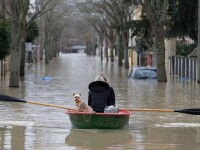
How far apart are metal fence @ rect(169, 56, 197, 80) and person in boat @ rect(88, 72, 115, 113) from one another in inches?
1015

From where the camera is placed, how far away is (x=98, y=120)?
41.0 feet

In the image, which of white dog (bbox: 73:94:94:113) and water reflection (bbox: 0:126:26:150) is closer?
water reflection (bbox: 0:126:26:150)

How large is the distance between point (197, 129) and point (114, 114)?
2.21 metres

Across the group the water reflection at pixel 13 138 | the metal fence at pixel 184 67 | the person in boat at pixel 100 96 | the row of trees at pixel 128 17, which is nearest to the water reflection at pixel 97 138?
the person in boat at pixel 100 96

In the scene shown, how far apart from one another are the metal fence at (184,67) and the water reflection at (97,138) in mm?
26490

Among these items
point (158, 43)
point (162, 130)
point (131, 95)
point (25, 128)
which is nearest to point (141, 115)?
point (162, 130)

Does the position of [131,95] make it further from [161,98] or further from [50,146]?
[50,146]

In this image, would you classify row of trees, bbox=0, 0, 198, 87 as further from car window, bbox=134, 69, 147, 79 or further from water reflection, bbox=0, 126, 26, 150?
water reflection, bbox=0, 126, 26, 150

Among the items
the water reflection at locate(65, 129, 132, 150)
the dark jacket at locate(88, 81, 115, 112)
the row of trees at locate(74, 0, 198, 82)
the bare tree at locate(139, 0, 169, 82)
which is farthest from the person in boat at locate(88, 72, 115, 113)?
the bare tree at locate(139, 0, 169, 82)

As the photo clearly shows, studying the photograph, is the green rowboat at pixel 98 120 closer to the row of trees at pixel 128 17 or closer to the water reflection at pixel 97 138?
the water reflection at pixel 97 138

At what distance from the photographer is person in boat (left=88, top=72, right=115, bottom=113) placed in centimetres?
1290

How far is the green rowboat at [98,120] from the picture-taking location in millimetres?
12344

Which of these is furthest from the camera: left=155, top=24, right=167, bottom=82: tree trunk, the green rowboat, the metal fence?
the metal fence

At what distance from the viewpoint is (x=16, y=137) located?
467 inches
